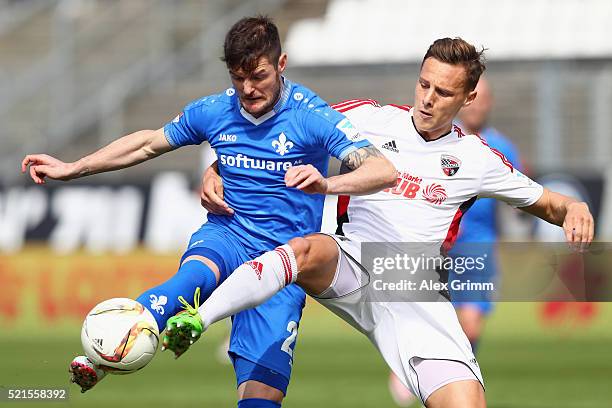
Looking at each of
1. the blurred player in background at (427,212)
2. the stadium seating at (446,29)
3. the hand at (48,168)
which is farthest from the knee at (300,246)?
the stadium seating at (446,29)

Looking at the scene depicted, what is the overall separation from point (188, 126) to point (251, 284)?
113 cm

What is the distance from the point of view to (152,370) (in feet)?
36.2

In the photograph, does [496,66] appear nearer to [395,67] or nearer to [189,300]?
[395,67]

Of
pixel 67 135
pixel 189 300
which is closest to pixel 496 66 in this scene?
pixel 67 135

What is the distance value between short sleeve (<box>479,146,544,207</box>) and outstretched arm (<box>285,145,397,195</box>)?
71 centimetres

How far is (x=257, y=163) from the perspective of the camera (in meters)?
5.76

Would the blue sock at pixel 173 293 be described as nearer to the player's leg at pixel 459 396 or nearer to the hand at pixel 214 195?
the hand at pixel 214 195

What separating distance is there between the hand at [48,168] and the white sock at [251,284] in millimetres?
1078

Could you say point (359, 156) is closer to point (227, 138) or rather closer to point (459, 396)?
point (227, 138)

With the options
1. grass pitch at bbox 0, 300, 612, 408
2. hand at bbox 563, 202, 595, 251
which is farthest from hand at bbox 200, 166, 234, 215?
grass pitch at bbox 0, 300, 612, 408

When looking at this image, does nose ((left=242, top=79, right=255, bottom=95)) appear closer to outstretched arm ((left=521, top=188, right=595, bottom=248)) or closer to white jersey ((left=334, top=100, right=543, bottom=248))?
white jersey ((left=334, top=100, right=543, bottom=248))

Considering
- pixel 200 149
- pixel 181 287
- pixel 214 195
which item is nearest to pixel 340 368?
pixel 214 195

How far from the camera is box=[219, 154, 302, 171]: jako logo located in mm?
5746

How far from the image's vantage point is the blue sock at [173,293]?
197 inches
